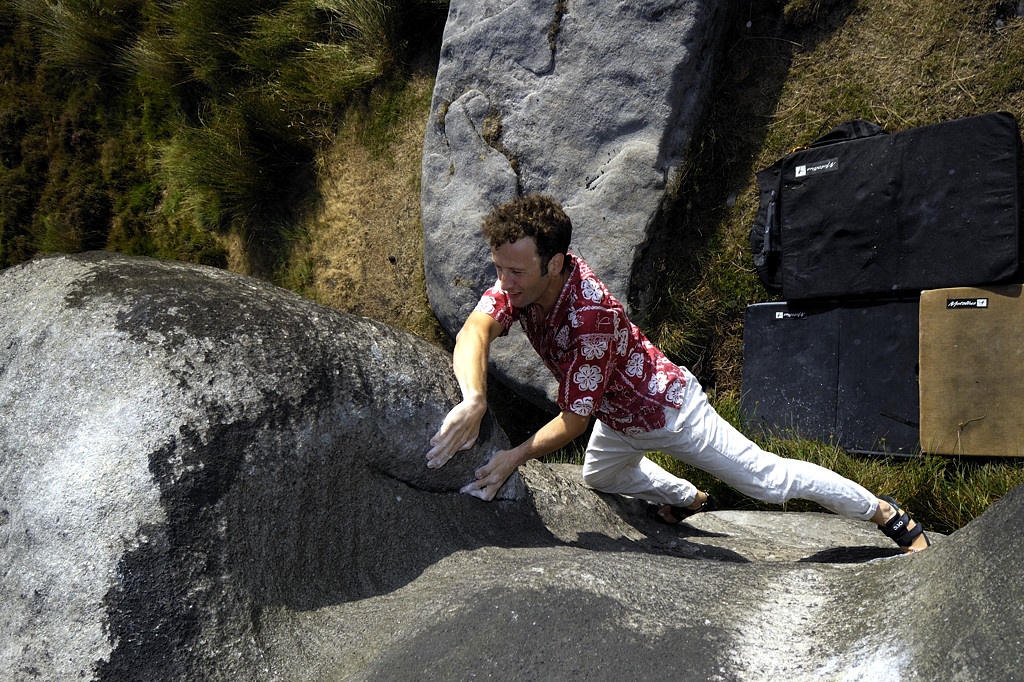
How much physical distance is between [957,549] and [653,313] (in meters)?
2.76

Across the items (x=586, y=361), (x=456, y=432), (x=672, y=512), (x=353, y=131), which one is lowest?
(x=672, y=512)

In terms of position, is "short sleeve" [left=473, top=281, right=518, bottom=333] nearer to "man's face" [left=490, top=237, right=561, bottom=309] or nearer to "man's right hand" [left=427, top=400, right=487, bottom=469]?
"man's face" [left=490, top=237, right=561, bottom=309]

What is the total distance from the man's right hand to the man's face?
37cm

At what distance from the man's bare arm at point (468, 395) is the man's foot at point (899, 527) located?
1620 mm

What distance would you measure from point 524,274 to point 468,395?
1.39 feet

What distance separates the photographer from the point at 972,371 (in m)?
3.50

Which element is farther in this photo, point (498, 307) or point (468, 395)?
point (498, 307)

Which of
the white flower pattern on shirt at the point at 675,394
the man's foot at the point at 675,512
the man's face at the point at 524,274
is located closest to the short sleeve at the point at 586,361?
the man's face at the point at 524,274

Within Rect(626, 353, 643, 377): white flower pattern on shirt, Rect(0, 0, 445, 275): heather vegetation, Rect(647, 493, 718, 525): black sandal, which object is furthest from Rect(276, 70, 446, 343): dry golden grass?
Rect(626, 353, 643, 377): white flower pattern on shirt

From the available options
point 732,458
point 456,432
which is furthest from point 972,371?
point 456,432

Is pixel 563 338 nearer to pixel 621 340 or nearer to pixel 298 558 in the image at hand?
pixel 621 340

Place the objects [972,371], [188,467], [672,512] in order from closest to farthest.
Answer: [188,467], [672,512], [972,371]

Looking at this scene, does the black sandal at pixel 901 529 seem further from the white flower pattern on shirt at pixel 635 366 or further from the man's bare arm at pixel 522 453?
the man's bare arm at pixel 522 453

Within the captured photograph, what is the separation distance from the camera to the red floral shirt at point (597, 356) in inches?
95.5
